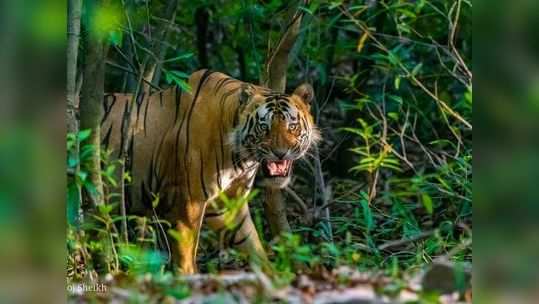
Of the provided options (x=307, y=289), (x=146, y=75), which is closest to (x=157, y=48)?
(x=146, y=75)

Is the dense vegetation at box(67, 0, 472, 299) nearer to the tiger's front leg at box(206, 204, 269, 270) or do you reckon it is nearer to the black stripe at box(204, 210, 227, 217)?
the tiger's front leg at box(206, 204, 269, 270)

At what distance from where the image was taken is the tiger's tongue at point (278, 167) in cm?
574

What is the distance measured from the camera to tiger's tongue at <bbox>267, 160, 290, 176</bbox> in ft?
18.8

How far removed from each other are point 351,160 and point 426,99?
28.4 inches

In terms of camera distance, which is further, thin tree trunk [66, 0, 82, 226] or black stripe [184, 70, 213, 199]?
black stripe [184, 70, 213, 199]

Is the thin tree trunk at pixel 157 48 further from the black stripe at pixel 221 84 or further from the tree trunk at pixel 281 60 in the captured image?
the tree trunk at pixel 281 60

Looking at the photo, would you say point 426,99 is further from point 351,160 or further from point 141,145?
point 141,145

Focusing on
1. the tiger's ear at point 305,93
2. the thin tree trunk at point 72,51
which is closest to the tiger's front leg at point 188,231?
the tiger's ear at point 305,93

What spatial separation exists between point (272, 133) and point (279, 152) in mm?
113

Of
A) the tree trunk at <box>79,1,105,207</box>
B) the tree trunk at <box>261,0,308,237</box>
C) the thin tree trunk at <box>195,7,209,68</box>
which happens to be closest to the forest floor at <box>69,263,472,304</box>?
the tree trunk at <box>79,1,105,207</box>

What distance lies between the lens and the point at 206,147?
5883mm

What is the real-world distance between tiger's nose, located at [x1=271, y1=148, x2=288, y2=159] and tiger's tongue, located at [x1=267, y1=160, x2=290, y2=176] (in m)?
0.04

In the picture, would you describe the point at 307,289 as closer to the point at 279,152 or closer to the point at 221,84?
the point at 279,152
